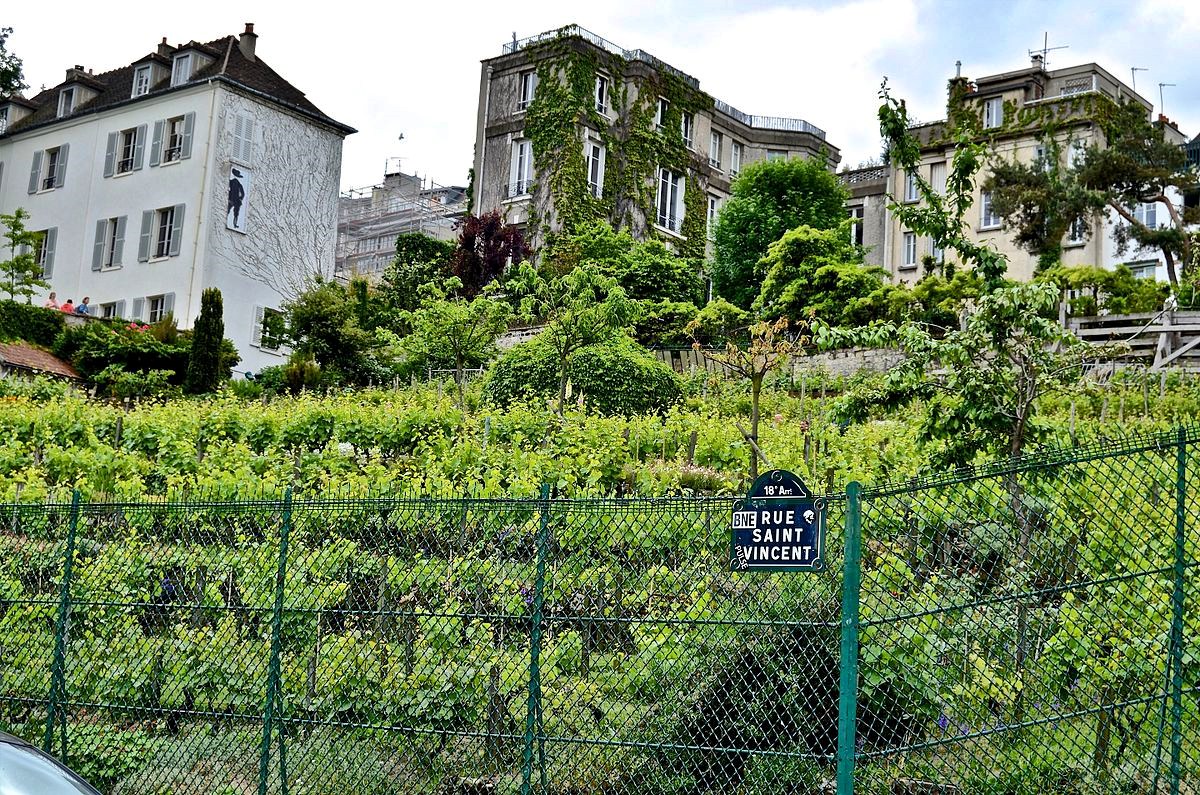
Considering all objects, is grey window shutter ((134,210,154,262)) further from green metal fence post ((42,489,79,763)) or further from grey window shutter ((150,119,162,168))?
green metal fence post ((42,489,79,763))

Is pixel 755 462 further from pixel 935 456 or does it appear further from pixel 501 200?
pixel 501 200

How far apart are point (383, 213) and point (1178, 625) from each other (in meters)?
61.8

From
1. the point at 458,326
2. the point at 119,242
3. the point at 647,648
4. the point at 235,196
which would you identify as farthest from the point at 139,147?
the point at 647,648

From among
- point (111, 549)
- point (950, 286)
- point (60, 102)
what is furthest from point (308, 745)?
point (60, 102)

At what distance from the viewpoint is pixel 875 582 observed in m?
6.55

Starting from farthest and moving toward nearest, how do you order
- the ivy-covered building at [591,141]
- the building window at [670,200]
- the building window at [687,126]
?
the building window at [687,126], the building window at [670,200], the ivy-covered building at [591,141]

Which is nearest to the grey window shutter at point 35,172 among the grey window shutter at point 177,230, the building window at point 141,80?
the building window at point 141,80

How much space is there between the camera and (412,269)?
40219mm

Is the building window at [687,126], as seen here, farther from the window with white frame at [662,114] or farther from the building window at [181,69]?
the building window at [181,69]

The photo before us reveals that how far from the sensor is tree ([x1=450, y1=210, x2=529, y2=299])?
128 feet

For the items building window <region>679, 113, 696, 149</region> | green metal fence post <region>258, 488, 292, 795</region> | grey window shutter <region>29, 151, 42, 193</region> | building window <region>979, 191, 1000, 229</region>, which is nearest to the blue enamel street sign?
green metal fence post <region>258, 488, 292, 795</region>

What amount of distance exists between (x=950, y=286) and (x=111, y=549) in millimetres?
24972

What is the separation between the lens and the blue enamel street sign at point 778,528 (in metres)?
6.49

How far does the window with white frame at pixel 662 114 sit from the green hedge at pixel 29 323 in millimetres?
21396
